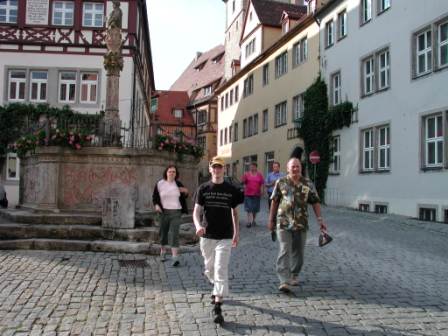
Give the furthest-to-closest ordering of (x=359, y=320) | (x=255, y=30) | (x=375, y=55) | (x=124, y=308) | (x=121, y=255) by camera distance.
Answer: (x=255, y=30) < (x=375, y=55) < (x=121, y=255) < (x=124, y=308) < (x=359, y=320)

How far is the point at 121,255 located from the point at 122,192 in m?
1.46

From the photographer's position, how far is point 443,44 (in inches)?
643

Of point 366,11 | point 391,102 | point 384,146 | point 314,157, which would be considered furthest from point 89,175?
point 366,11

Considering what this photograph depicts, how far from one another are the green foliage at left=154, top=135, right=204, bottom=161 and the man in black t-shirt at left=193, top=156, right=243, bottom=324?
20.5ft

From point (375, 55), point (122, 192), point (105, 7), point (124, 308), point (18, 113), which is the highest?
point (105, 7)

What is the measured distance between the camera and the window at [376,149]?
1961 cm

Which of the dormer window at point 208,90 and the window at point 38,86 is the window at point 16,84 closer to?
the window at point 38,86

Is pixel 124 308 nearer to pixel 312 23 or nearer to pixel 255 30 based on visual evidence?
pixel 312 23

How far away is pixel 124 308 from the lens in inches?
225

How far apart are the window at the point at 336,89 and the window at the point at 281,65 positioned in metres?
6.87

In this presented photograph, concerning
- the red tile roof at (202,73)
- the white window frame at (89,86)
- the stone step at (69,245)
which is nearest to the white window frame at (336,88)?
the white window frame at (89,86)

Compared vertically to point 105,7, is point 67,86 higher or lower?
lower

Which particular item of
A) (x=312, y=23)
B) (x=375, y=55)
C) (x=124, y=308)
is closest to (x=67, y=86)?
(x=312, y=23)

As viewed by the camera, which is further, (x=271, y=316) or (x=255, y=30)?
(x=255, y=30)
